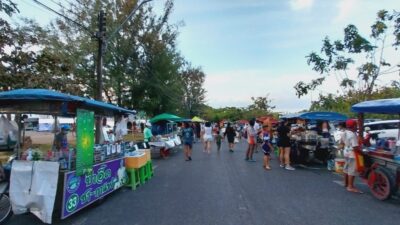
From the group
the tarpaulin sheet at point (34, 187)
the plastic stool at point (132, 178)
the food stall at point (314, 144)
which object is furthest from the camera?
the food stall at point (314, 144)

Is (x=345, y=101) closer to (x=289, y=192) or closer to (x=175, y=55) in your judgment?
(x=175, y=55)

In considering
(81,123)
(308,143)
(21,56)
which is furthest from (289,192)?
(21,56)

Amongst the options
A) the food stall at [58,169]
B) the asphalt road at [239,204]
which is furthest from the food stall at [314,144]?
the food stall at [58,169]

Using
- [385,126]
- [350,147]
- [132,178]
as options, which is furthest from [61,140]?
[385,126]

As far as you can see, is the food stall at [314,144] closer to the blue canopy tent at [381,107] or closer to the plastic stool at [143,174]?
the blue canopy tent at [381,107]

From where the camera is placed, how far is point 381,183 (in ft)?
28.3

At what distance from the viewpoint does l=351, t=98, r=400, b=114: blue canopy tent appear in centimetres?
902

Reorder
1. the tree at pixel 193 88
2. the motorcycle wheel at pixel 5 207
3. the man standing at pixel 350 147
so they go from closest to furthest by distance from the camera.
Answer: the motorcycle wheel at pixel 5 207
the man standing at pixel 350 147
the tree at pixel 193 88

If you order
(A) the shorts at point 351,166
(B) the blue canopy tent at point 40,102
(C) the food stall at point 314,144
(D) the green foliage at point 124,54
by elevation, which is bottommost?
(A) the shorts at point 351,166

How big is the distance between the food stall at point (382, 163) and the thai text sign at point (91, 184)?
602 cm

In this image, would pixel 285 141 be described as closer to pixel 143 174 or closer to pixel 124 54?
pixel 143 174

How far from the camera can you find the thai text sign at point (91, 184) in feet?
22.8

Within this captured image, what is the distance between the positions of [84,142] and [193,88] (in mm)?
66630

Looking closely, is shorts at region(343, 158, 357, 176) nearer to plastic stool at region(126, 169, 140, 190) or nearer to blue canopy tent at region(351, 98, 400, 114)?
blue canopy tent at region(351, 98, 400, 114)
